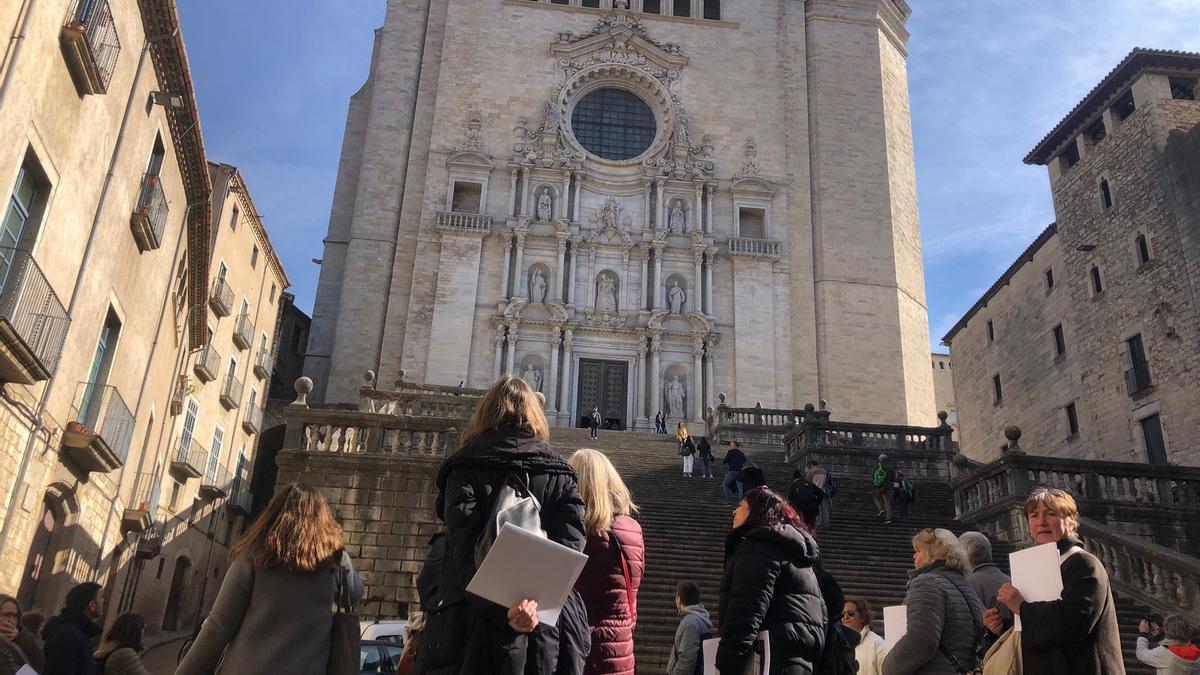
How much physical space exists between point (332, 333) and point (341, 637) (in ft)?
84.9

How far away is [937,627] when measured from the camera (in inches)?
153

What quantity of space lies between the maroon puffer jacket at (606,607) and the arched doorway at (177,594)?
1844 centimetres

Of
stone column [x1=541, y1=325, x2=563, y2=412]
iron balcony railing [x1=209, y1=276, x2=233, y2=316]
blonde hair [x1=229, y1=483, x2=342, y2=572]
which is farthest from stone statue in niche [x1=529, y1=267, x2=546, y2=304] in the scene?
blonde hair [x1=229, y1=483, x2=342, y2=572]

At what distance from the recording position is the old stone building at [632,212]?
2748cm

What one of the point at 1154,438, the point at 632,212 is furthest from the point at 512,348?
the point at 1154,438

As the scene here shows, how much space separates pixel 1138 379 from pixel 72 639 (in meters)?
23.4

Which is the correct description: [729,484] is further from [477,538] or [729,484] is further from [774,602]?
[477,538]

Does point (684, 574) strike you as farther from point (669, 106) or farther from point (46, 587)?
point (669, 106)

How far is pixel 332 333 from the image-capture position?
28.0m

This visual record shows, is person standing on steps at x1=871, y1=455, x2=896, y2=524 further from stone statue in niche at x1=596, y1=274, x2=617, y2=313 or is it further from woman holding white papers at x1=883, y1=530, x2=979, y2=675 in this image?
stone statue in niche at x1=596, y1=274, x2=617, y2=313

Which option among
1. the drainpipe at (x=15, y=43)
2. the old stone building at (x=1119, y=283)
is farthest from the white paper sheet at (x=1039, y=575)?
the old stone building at (x=1119, y=283)

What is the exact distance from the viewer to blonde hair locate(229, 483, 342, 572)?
10.5 ft

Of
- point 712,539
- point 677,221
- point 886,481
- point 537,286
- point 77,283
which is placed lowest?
point 712,539

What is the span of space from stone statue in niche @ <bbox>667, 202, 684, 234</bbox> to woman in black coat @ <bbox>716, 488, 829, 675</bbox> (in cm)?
2569
